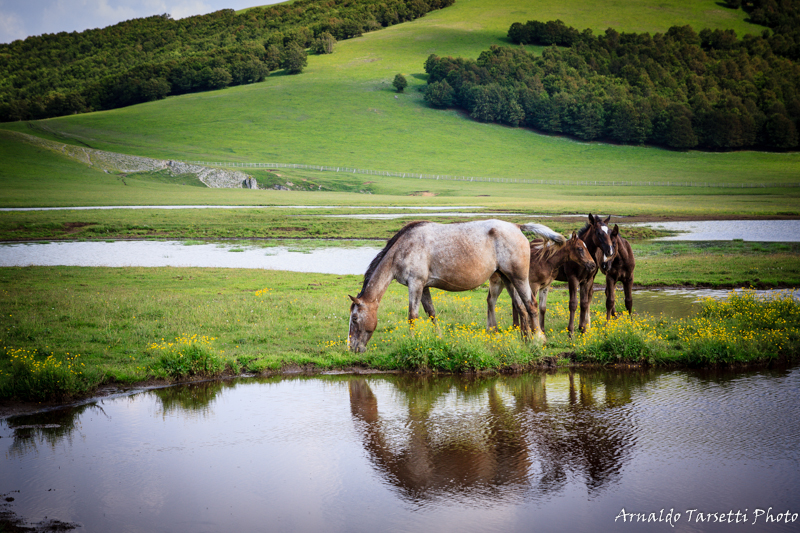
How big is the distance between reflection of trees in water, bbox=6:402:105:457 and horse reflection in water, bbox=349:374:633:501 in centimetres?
431

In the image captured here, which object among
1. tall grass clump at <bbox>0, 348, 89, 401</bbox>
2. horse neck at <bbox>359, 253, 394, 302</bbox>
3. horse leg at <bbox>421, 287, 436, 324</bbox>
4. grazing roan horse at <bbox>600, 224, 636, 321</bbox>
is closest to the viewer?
tall grass clump at <bbox>0, 348, 89, 401</bbox>

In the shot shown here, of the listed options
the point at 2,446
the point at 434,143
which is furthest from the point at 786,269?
the point at 434,143

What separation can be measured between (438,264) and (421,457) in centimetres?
505

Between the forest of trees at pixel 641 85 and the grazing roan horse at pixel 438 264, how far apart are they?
124 m

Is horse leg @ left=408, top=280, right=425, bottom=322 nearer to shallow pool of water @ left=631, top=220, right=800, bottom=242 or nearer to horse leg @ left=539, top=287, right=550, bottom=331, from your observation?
horse leg @ left=539, top=287, right=550, bottom=331

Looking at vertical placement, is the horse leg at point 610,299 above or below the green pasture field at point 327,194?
below

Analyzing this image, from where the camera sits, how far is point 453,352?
11.6 m

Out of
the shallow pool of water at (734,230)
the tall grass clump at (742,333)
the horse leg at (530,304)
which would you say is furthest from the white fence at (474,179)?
the horse leg at (530,304)

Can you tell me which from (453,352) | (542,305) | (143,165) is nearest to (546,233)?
(542,305)

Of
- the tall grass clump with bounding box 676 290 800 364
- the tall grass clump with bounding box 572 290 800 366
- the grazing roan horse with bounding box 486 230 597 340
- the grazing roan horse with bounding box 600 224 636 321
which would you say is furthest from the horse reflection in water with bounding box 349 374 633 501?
the grazing roan horse with bounding box 600 224 636 321

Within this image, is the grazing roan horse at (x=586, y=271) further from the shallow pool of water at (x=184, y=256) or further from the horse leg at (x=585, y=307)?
the shallow pool of water at (x=184, y=256)

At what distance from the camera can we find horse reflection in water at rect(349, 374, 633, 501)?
A: 23.0 ft

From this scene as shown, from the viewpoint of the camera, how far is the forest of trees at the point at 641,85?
121188mm

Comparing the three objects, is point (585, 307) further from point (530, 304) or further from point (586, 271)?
point (530, 304)
